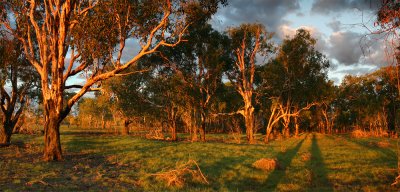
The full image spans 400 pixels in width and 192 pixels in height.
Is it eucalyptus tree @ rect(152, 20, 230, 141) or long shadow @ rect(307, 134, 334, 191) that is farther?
eucalyptus tree @ rect(152, 20, 230, 141)

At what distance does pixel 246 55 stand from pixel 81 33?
25129 millimetres

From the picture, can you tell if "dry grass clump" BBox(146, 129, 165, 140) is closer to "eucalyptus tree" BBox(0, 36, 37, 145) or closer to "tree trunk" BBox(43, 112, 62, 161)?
"eucalyptus tree" BBox(0, 36, 37, 145)

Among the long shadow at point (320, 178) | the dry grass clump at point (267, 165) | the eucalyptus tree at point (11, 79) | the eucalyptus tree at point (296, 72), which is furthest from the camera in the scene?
the eucalyptus tree at point (296, 72)

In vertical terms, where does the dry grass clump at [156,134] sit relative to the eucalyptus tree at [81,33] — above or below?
below

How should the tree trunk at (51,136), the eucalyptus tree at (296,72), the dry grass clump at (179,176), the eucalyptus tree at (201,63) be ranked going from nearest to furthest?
the dry grass clump at (179,176) → the tree trunk at (51,136) → the eucalyptus tree at (201,63) → the eucalyptus tree at (296,72)

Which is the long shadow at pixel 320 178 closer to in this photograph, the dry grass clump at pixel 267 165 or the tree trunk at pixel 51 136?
the dry grass clump at pixel 267 165

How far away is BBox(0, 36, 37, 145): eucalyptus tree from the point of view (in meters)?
24.4

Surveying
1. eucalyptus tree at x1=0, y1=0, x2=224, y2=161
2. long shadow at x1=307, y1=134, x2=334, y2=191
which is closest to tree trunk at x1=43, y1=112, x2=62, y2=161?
eucalyptus tree at x1=0, y1=0, x2=224, y2=161

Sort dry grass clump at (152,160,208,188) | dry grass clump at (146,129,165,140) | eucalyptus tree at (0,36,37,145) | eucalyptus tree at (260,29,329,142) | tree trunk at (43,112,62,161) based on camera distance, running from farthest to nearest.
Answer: dry grass clump at (146,129,165,140) < eucalyptus tree at (260,29,329,142) < eucalyptus tree at (0,36,37,145) < tree trunk at (43,112,62,161) < dry grass clump at (152,160,208,188)

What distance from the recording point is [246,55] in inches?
1668

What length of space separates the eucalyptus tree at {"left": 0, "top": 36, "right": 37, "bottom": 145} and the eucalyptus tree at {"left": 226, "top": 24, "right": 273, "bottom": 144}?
22300 millimetres

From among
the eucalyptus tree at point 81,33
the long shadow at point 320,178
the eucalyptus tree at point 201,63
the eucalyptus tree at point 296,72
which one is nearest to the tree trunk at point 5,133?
the eucalyptus tree at point 81,33

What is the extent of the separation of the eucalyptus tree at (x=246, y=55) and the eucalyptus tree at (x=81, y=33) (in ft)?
60.8

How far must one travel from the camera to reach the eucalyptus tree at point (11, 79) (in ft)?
79.9
